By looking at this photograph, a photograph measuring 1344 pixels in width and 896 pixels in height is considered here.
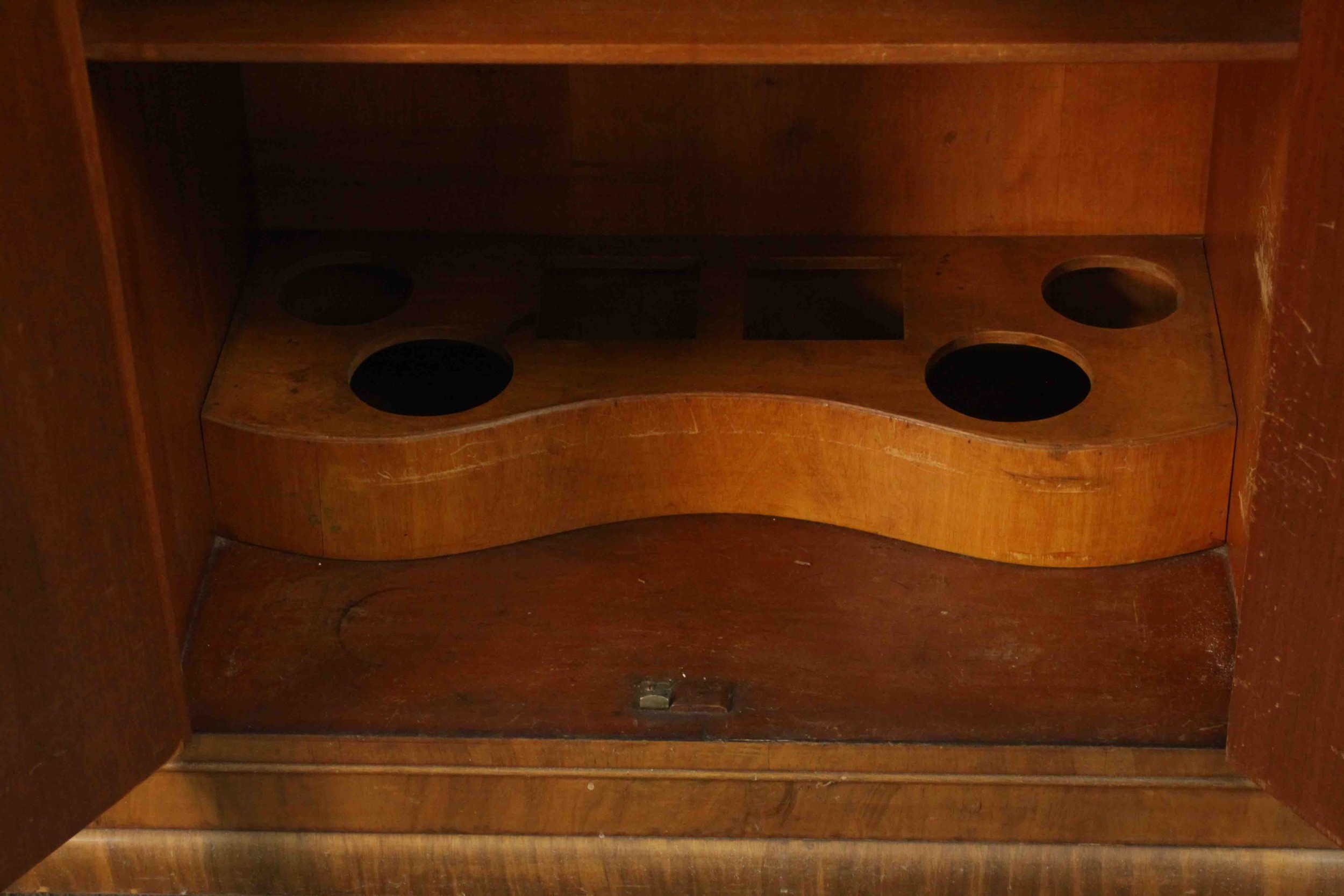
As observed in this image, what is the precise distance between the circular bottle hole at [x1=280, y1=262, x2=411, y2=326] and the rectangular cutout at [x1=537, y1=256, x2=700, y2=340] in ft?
0.49

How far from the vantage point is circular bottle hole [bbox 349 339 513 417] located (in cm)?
176

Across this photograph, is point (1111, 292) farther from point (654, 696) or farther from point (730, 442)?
point (654, 696)

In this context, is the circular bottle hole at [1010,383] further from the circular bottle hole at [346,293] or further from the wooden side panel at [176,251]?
the wooden side panel at [176,251]

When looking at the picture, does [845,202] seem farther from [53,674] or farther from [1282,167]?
[53,674]

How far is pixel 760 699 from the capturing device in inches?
55.4

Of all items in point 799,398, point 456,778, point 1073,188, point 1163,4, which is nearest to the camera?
point 1163,4

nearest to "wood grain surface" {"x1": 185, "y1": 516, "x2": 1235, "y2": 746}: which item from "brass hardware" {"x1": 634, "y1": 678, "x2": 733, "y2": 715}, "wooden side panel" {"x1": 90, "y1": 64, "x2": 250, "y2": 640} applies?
"brass hardware" {"x1": 634, "y1": 678, "x2": 733, "y2": 715}

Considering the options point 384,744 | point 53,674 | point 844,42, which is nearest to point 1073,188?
point 844,42

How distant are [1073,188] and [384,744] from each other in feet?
2.72

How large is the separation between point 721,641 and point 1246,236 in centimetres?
53

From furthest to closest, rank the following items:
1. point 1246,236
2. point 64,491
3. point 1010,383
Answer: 1. point 1010,383
2. point 1246,236
3. point 64,491

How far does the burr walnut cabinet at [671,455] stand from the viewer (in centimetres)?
124

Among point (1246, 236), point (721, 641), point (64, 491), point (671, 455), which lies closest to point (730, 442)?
point (671, 455)

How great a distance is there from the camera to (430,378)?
177 centimetres
